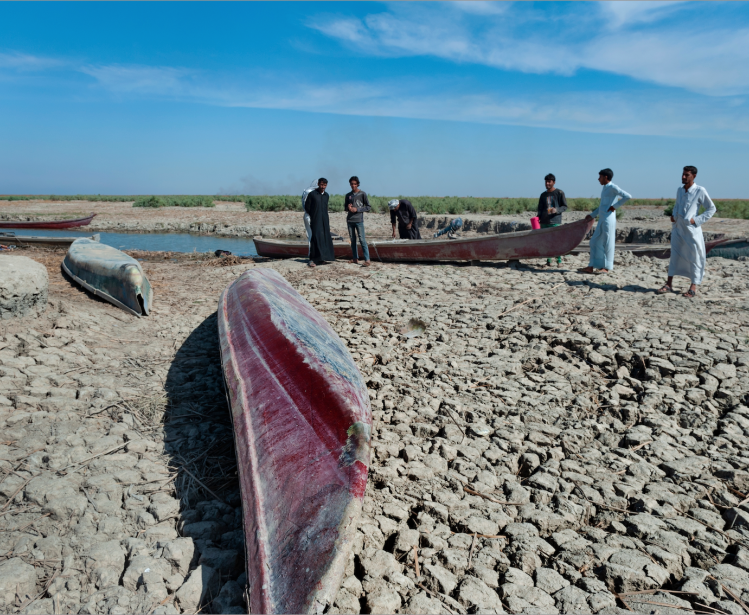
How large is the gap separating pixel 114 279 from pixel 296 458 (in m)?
5.13

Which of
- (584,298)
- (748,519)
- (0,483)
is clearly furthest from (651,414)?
(0,483)

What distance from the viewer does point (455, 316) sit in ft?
19.2

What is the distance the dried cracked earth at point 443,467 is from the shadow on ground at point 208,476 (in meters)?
0.01

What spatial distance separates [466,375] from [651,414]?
141 cm

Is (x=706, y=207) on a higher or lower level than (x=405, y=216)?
lower

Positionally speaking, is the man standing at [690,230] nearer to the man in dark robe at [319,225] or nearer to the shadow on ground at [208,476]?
the man in dark robe at [319,225]

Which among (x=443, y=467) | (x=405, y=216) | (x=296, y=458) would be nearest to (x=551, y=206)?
(x=405, y=216)

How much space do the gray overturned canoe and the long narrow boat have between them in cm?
293

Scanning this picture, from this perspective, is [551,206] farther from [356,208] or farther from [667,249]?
[667,249]

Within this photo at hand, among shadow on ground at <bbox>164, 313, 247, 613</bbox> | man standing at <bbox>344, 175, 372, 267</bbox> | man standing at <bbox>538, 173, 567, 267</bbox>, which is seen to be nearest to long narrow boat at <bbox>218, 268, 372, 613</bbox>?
shadow on ground at <bbox>164, 313, 247, 613</bbox>

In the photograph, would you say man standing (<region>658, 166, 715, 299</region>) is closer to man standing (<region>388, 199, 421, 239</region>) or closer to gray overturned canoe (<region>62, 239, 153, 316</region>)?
man standing (<region>388, 199, 421, 239</region>)

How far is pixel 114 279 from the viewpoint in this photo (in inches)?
251

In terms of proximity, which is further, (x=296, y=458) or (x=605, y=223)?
(x=605, y=223)

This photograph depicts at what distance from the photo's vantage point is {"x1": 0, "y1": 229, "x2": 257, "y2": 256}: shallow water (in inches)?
688
